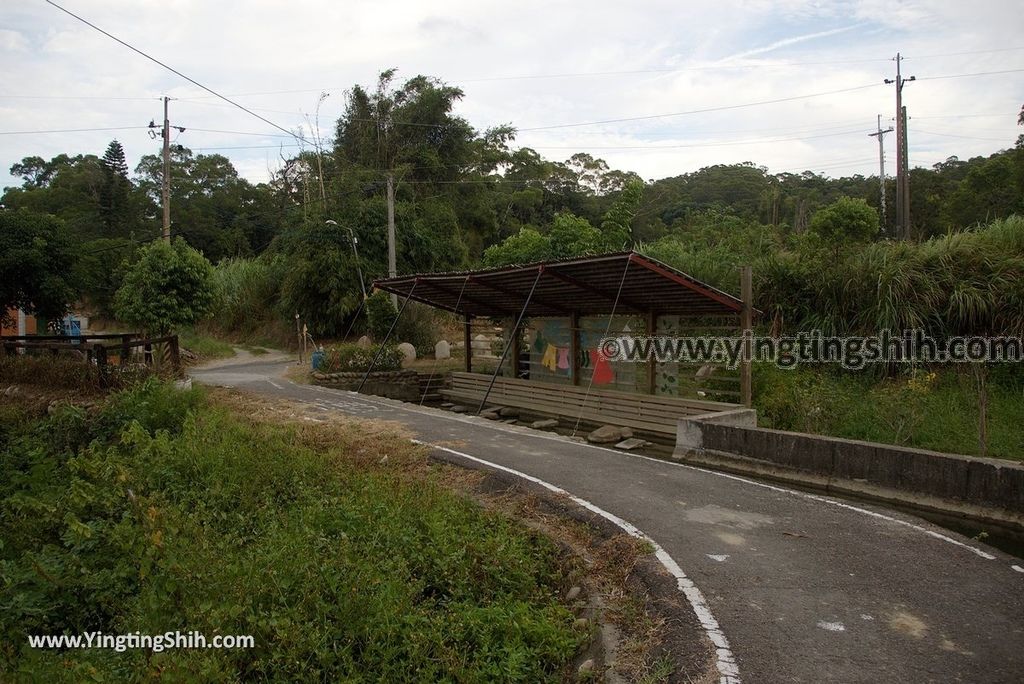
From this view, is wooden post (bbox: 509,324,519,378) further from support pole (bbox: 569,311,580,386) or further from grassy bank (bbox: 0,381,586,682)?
grassy bank (bbox: 0,381,586,682)

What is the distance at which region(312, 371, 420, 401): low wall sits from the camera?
19.7 meters

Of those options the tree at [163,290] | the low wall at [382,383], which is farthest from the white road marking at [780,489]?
the tree at [163,290]

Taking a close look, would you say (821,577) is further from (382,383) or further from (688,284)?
(382,383)

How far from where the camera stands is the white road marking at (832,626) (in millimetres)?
4234

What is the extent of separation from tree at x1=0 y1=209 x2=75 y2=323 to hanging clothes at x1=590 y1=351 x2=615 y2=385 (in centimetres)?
1661

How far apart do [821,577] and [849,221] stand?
23.5 metres

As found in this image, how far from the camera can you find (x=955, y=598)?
4.76m

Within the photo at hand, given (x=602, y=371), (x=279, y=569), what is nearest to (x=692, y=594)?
(x=279, y=569)

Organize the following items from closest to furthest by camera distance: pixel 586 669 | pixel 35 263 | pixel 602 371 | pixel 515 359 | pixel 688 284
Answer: pixel 586 669 < pixel 688 284 < pixel 602 371 < pixel 515 359 < pixel 35 263

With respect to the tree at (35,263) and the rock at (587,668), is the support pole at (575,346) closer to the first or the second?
the rock at (587,668)

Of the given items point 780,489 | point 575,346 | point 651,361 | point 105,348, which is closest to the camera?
point 780,489

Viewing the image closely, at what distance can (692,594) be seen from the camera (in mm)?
4730

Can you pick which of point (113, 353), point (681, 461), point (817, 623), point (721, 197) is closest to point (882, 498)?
point (681, 461)

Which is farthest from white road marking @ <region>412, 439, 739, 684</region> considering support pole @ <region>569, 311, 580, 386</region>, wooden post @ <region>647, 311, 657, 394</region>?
support pole @ <region>569, 311, 580, 386</region>
